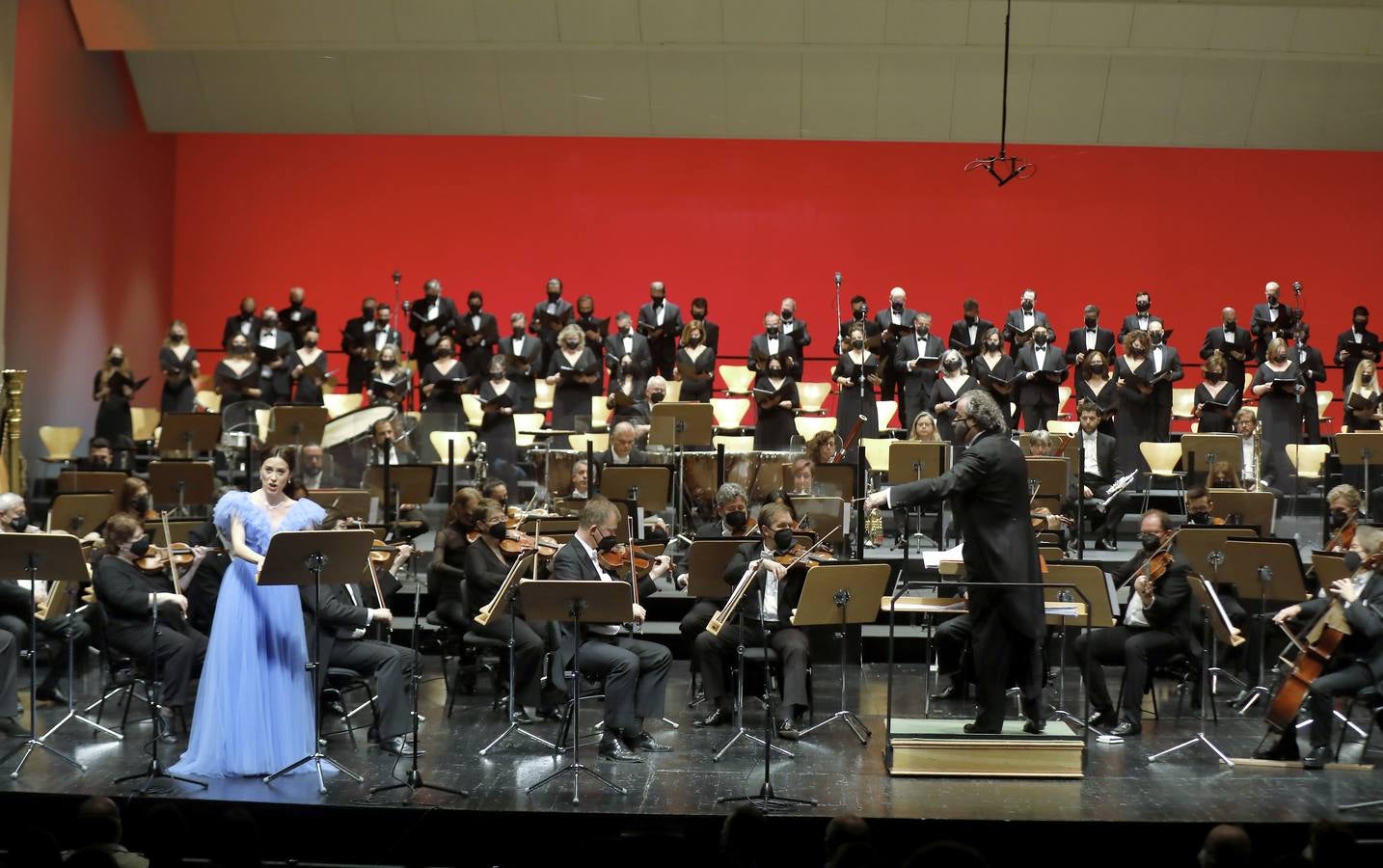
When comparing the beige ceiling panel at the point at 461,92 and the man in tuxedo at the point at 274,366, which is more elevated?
the beige ceiling panel at the point at 461,92

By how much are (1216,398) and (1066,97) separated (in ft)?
16.8

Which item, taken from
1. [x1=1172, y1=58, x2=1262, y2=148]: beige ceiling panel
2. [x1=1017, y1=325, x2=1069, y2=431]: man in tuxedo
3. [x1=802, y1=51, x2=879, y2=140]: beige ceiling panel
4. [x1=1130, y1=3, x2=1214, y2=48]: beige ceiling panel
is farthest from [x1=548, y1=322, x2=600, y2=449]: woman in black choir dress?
[x1=1172, y1=58, x2=1262, y2=148]: beige ceiling panel

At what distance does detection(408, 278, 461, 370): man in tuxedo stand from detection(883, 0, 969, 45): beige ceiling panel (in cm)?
544

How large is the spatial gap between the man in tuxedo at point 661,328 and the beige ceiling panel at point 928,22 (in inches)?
152

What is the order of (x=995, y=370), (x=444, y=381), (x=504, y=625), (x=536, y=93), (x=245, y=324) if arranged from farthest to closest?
(x=536, y=93)
(x=245, y=324)
(x=444, y=381)
(x=995, y=370)
(x=504, y=625)

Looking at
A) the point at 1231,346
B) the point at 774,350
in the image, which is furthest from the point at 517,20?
the point at 1231,346

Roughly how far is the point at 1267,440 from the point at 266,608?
9063 mm

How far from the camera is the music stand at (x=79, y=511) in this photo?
9.12 metres

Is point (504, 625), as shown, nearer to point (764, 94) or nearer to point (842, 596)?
point (842, 596)

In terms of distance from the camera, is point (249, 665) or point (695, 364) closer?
point (249, 665)

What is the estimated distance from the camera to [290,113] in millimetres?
16844

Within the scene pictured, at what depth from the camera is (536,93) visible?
16.5 metres

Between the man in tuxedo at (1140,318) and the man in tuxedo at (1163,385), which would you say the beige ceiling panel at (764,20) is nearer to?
the man in tuxedo at (1140,318)

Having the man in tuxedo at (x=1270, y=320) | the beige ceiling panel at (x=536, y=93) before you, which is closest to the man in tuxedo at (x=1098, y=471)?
the man in tuxedo at (x=1270, y=320)
